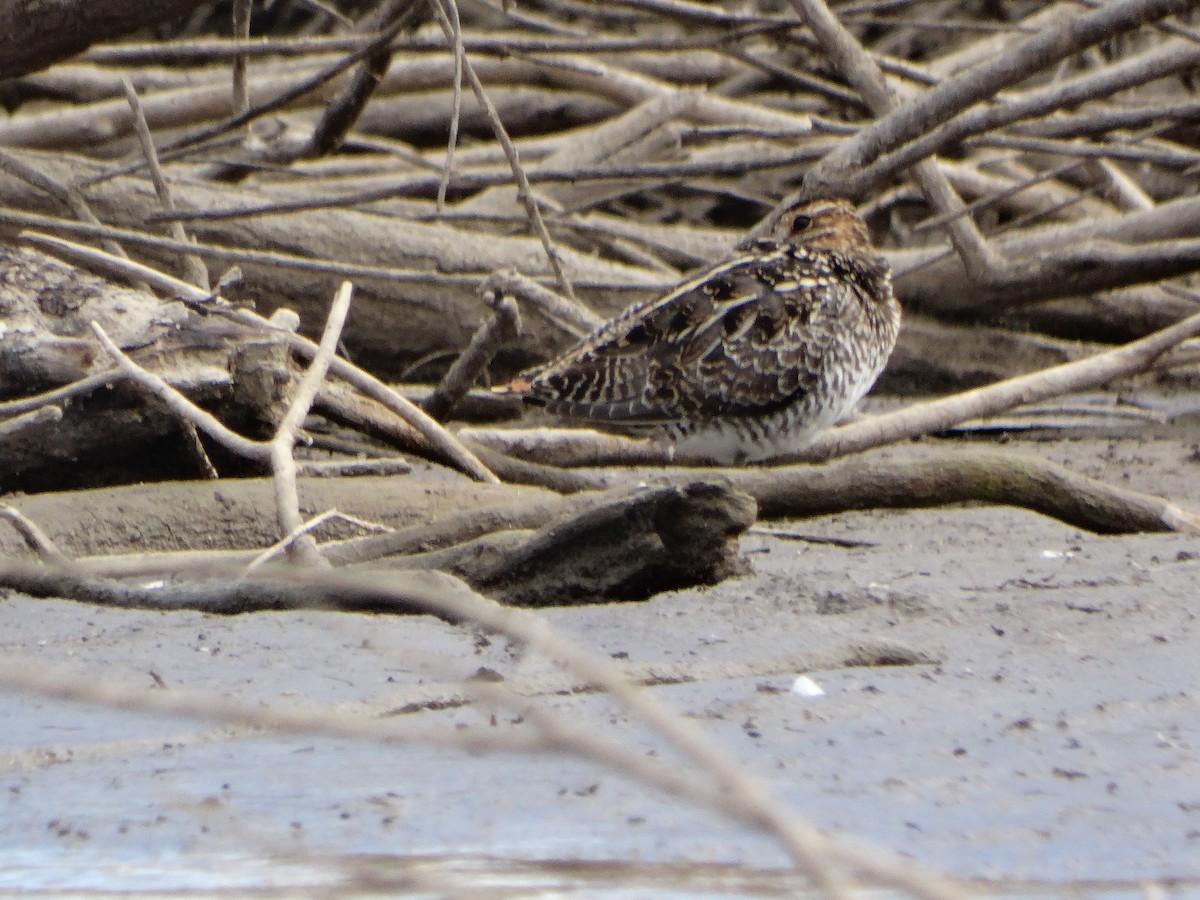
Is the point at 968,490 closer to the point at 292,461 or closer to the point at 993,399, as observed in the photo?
the point at 993,399

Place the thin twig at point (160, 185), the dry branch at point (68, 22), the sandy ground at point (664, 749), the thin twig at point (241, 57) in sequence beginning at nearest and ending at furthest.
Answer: the sandy ground at point (664, 749)
the dry branch at point (68, 22)
the thin twig at point (160, 185)
the thin twig at point (241, 57)

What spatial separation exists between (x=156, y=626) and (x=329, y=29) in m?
6.75

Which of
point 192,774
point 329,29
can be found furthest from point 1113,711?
point 329,29

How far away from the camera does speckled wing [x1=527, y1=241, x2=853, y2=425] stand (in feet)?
15.0

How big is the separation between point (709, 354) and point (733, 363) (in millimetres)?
69

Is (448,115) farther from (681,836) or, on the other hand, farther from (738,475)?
(681,836)

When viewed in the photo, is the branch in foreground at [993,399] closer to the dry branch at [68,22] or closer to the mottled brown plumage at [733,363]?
the mottled brown plumage at [733,363]

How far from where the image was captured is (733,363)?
4621 mm

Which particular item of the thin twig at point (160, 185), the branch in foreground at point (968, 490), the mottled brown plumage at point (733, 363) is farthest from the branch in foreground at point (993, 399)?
the thin twig at point (160, 185)

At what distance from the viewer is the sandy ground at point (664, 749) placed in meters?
2.03

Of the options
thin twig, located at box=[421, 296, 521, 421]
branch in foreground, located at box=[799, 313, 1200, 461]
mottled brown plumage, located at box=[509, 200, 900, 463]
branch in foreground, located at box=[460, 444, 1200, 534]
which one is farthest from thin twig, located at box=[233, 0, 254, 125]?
branch in foreground, located at box=[460, 444, 1200, 534]

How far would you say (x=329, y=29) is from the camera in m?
9.43

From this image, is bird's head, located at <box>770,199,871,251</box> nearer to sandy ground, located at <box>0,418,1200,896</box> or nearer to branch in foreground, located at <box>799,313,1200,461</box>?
branch in foreground, located at <box>799,313,1200,461</box>

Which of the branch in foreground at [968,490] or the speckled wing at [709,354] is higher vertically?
the speckled wing at [709,354]
